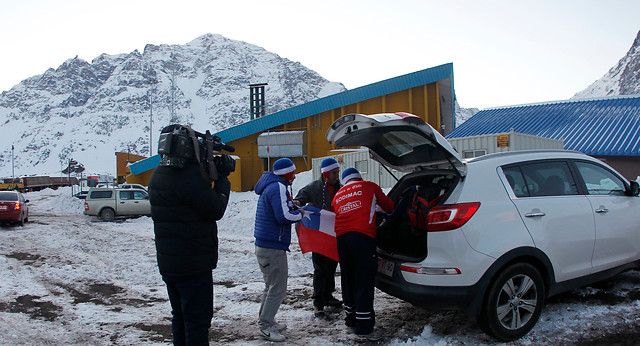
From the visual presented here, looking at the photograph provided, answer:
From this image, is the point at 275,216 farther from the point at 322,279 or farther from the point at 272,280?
the point at 322,279

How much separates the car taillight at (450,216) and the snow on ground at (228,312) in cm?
113

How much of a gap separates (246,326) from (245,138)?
24165mm

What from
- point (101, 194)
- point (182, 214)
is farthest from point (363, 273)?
point (101, 194)

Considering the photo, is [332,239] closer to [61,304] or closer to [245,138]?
[61,304]

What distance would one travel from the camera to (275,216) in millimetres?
4434

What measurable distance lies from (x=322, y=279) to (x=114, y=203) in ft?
60.4

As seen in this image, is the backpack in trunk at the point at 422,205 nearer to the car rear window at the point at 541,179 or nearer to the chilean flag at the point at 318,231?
the car rear window at the point at 541,179

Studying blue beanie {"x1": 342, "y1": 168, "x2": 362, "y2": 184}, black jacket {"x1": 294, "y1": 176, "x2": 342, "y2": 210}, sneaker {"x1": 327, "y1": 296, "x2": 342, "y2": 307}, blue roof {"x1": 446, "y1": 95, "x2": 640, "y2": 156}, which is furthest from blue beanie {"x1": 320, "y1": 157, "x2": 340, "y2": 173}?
blue roof {"x1": 446, "y1": 95, "x2": 640, "y2": 156}

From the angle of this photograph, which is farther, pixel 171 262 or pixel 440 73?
pixel 440 73

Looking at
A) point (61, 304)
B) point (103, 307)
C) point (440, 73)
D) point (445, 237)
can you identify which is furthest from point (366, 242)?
point (440, 73)

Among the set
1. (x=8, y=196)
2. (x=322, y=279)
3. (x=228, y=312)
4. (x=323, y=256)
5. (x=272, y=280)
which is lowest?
(x=228, y=312)

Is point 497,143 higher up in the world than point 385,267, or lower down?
higher up

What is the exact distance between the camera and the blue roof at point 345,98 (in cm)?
2525

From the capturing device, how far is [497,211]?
3840 mm
